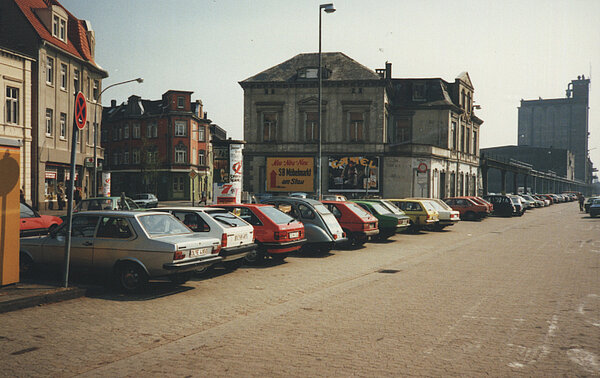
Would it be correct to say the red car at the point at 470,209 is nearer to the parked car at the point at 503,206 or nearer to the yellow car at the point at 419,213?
the parked car at the point at 503,206

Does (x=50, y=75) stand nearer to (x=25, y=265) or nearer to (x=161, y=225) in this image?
(x=25, y=265)

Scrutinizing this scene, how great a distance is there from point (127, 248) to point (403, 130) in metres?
46.8

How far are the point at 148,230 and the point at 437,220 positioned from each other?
703 inches

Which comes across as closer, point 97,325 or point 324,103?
point 97,325

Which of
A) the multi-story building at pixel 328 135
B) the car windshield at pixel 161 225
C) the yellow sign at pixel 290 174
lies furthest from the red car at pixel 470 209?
the car windshield at pixel 161 225

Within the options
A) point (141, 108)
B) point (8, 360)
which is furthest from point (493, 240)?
point (141, 108)

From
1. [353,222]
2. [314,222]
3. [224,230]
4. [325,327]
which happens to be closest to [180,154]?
[353,222]

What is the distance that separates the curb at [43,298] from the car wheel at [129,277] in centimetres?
68

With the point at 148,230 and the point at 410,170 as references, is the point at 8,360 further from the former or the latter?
the point at 410,170

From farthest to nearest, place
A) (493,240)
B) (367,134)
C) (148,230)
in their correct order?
(367,134) < (493,240) < (148,230)

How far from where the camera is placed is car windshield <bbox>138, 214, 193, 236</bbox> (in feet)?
31.4

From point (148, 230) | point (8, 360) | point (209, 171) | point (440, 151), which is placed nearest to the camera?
point (8, 360)

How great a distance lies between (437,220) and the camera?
24.7m

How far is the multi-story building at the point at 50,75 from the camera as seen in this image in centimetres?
3231
